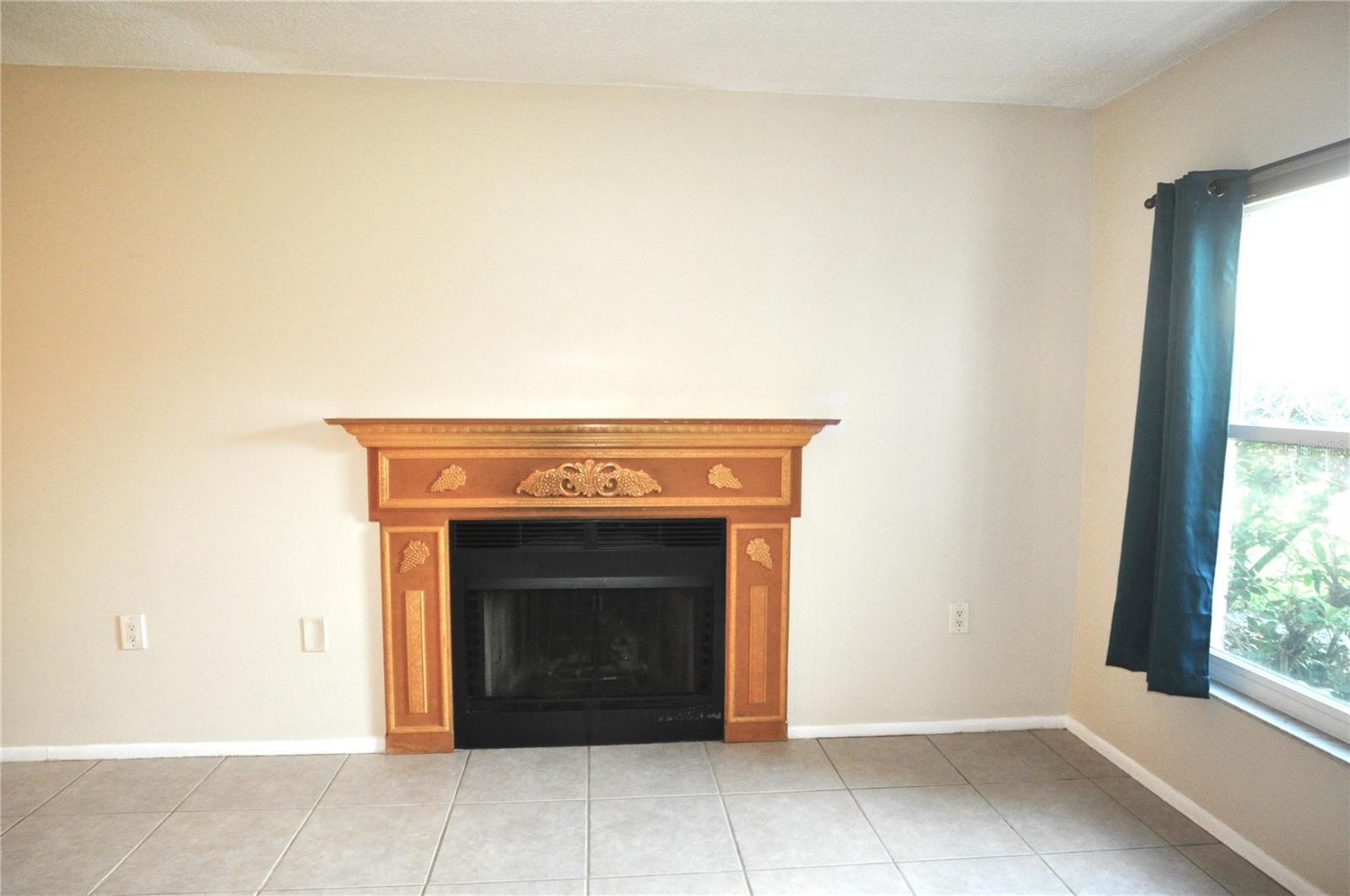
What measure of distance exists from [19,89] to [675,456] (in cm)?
244

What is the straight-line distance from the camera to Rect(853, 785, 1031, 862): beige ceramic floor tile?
6.82 feet

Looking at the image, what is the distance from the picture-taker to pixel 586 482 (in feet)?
8.48

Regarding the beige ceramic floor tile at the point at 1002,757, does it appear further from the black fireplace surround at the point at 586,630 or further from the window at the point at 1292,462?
the black fireplace surround at the point at 586,630

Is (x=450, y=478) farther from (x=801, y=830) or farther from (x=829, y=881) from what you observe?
(x=829, y=881)

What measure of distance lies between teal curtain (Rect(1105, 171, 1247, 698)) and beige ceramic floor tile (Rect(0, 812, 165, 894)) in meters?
2.97

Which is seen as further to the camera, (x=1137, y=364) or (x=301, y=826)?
(x=1137, y=364)

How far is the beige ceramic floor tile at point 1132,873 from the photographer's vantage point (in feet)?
6.29

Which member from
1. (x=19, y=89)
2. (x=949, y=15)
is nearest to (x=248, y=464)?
(x=19, y=89)

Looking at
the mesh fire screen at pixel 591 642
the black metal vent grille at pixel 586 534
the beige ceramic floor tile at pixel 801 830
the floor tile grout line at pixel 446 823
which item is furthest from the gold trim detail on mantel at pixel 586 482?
the beige ceramic floor tile at pixel 801 830

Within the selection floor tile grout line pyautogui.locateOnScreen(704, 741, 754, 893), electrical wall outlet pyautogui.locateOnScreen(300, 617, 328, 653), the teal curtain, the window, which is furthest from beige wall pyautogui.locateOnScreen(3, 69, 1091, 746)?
the window

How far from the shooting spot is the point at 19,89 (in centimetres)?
242

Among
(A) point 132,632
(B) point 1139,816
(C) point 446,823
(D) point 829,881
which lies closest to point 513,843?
(C) point 446,823

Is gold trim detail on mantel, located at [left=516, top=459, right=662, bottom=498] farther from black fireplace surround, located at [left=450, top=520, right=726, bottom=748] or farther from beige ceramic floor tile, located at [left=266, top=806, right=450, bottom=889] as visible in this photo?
beige ceramic floor tile, located at [left=266, top=806, right=450, bottom=889]

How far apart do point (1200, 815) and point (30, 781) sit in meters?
3.65
